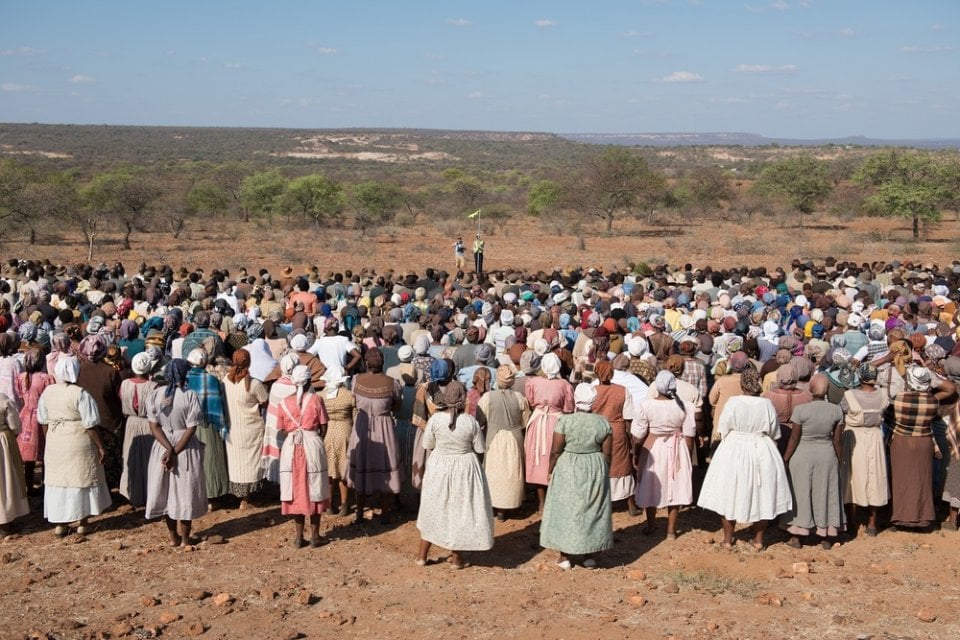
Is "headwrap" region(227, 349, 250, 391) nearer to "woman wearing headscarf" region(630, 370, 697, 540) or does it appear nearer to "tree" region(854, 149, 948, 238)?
"woman wearing headscarf" region(630, 370, 697, 540)

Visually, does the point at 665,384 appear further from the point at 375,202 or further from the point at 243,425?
the point at 375,202

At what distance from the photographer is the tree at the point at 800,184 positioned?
40750mm

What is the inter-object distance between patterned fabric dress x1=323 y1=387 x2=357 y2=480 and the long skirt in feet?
13.5

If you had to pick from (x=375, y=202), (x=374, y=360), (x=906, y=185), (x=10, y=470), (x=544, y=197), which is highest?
(x=906, y=185)

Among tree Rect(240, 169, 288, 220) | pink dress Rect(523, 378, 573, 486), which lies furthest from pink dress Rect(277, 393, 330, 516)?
tree Rect(240, 169, 288, 220)

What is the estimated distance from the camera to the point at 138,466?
7215 mm

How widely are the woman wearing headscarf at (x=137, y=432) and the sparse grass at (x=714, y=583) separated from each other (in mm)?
3989

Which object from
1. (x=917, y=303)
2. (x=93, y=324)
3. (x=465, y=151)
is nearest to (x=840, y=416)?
(x=917, y=303)

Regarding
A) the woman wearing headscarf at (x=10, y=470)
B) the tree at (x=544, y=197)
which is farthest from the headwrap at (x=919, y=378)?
the tree at (x=544, y=197)

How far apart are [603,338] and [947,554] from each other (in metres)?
3.37

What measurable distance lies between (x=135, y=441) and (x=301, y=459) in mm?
1504

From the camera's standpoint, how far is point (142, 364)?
6.82 metres

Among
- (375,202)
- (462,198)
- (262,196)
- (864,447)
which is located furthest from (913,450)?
(462,198)

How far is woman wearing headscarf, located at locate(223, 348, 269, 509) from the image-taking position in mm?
7258
